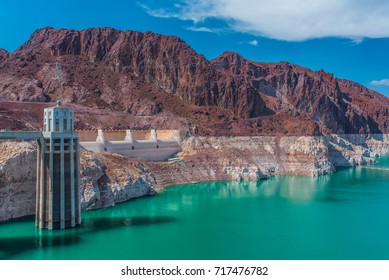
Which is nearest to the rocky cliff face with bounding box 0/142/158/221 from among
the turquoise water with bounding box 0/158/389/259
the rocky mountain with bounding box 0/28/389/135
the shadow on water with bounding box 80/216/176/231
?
the turquoise water with bounding box 0/158/389/259

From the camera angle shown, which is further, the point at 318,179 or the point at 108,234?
the point at 318,179

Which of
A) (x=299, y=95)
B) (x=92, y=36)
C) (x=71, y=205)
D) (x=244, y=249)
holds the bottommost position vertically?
(x=244, y=249)

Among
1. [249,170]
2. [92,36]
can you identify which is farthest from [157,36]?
[249,170]

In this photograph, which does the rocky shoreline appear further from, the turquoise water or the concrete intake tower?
the concrete intake tower

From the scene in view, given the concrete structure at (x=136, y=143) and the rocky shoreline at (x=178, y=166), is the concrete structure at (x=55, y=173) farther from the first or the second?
the concrete structure at (x=136, y=143)

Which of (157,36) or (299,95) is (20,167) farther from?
(299,95)

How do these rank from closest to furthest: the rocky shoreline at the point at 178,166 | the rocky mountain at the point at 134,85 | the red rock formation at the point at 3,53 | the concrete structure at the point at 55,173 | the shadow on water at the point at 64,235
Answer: the shadow on water at the point at 64,235 < the concrete structure at the point at 55,173 < the rocky shoreline at the point at 178,166 < the rocky mountain at the point at 134,85 < the red rock formation at the point at 3,53

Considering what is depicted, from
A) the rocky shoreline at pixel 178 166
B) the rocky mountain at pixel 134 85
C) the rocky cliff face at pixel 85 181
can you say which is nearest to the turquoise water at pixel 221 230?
the rocky cliff face at pixel 85 181

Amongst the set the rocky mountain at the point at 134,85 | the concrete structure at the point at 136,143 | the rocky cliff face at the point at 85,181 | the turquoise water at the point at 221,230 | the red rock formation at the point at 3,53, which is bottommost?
the turquoise water at the point at 221,230
